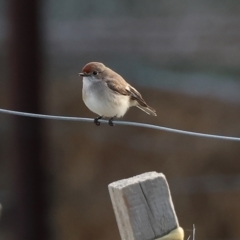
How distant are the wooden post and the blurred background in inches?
148

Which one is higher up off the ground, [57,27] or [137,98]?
[57,27]

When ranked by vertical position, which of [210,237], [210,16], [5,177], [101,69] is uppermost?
[210,16]

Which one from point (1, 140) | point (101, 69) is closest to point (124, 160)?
point (1, 140)

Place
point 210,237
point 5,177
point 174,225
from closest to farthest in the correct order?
point 174,225, point 210,237, point 5,177

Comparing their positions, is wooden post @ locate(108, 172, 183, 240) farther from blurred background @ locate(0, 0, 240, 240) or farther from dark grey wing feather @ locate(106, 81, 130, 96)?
blurred background @ locate(0, 0, 240, 240)

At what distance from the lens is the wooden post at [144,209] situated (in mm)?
2283

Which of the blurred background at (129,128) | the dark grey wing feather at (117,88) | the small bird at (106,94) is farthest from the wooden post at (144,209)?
the blurred background at (129,128)

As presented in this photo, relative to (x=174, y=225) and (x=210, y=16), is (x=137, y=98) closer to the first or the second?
(x=174, y=225)

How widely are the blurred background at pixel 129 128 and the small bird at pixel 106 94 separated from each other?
Result: 132cm

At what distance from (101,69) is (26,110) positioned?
1070 millimetres

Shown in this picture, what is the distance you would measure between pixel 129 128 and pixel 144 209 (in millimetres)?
5481

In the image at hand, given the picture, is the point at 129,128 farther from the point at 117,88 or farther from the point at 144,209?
the point at 144,209

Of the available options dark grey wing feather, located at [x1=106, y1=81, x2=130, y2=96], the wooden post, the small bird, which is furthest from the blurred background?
the wooden post

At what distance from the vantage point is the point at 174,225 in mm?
2354
